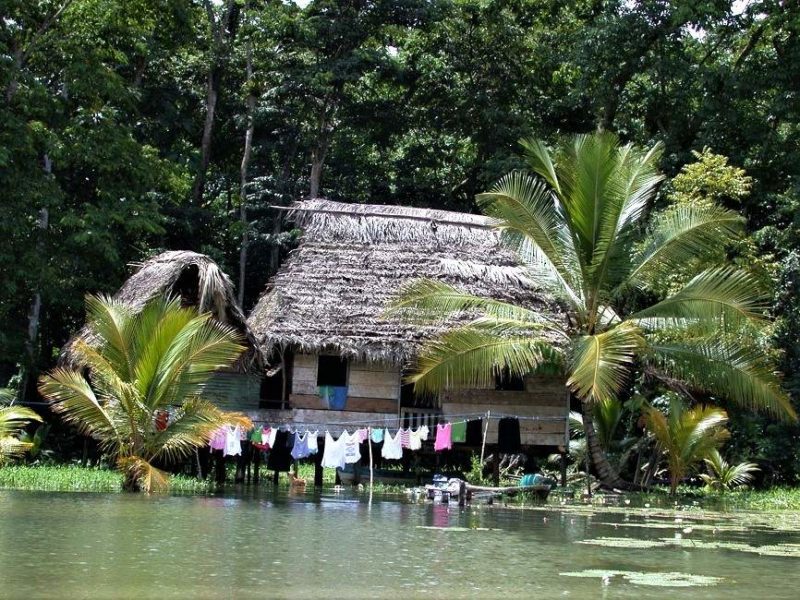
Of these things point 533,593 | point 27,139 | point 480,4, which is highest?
point 480,4

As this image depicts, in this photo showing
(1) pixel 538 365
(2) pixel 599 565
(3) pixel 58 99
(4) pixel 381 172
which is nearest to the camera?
(2) pixel 599 565

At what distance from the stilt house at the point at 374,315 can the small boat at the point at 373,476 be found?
1.06 m

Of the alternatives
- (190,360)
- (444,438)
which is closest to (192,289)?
(190,360)

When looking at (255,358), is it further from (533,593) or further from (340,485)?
(533,593)

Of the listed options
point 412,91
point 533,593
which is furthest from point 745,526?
point 412,91

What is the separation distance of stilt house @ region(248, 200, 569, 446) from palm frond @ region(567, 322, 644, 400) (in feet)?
10.1

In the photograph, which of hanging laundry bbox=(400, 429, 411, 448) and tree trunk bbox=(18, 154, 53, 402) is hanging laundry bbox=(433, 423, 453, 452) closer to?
hanging laundry bbox=(400, 429, 411, 448)

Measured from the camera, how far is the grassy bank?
16.0m

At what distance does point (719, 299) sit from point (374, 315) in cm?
586

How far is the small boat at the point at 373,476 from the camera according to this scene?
20312 millimetres

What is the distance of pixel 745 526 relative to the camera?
13086 mm

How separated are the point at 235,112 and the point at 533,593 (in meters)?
22.7

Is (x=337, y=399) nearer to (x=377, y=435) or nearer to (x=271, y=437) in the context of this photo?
(x=377, y=435)

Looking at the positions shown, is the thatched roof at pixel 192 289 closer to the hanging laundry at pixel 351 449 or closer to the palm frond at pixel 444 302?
the hanging laundry at pixel 351 449
